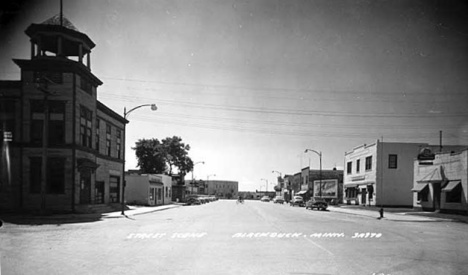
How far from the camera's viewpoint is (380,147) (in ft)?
164

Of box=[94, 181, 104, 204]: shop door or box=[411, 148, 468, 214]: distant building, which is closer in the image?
box=[411, 148, 468, 214]: distant building

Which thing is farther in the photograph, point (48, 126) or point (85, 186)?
point (85, 186)

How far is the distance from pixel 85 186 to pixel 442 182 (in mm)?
33675

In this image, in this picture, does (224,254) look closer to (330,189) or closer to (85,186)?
(85,186)

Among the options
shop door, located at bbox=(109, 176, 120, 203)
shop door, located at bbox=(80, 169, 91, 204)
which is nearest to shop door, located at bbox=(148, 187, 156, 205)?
shop door, located at bbox=(109, 176, 120, 203)

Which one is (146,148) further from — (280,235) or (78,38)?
(280,235)

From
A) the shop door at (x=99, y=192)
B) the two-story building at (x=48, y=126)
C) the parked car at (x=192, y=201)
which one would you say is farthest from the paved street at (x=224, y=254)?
the parked car at (x=192, y=201)

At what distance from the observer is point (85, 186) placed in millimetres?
32250

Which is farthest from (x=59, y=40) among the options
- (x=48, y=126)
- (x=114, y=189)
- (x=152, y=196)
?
(x=152, y=196)

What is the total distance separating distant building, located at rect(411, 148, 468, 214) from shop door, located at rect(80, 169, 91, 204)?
32.1m

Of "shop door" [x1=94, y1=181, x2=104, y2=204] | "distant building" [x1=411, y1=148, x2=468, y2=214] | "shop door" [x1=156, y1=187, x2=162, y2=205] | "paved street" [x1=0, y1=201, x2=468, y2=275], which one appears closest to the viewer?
"paved street" [x1=0, y1=201, x2=468, y2=275]

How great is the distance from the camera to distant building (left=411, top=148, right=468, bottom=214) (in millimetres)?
33344

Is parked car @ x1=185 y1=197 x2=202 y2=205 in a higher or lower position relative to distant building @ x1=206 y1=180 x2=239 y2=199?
higher

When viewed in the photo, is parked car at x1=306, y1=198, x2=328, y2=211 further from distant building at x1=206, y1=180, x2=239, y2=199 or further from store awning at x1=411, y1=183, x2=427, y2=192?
distant building at x1=206, y1=180, x2=239, y2=199
